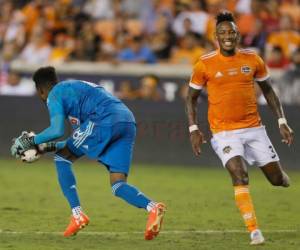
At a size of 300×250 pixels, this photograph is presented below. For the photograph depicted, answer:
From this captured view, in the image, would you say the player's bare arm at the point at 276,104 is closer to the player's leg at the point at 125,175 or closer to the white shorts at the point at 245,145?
the white shorts at the point at 245,145

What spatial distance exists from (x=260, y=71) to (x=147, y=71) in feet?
32.0

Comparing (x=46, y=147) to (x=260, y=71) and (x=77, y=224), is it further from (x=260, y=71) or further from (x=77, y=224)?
(x=260, y=71)

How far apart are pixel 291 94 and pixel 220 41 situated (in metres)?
8.36

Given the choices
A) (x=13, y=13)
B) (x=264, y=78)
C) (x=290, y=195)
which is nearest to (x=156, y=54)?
(x=13, y=13)

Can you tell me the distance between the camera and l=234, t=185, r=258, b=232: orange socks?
890 cm

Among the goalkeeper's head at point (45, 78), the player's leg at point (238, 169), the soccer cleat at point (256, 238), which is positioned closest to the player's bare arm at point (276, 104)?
the player's leg at point (238, 169)

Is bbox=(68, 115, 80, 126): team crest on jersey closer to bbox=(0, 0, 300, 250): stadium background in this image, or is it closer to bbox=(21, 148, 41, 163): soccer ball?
bbox=(21, 148, 41, 163): soccer ball

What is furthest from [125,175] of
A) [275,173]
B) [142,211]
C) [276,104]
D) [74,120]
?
[142,211]

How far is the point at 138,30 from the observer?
20.4m

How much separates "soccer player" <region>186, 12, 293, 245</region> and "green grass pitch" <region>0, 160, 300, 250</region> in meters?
0.87

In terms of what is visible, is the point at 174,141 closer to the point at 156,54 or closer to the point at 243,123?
the point at 156,54

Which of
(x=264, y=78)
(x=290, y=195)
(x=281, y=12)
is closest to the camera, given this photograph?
(x=264, y=78)

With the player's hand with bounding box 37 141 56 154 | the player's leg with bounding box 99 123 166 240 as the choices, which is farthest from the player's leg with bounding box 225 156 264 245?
the player's hand with bounding box 37 141 56 154

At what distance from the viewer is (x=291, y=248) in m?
8.87
